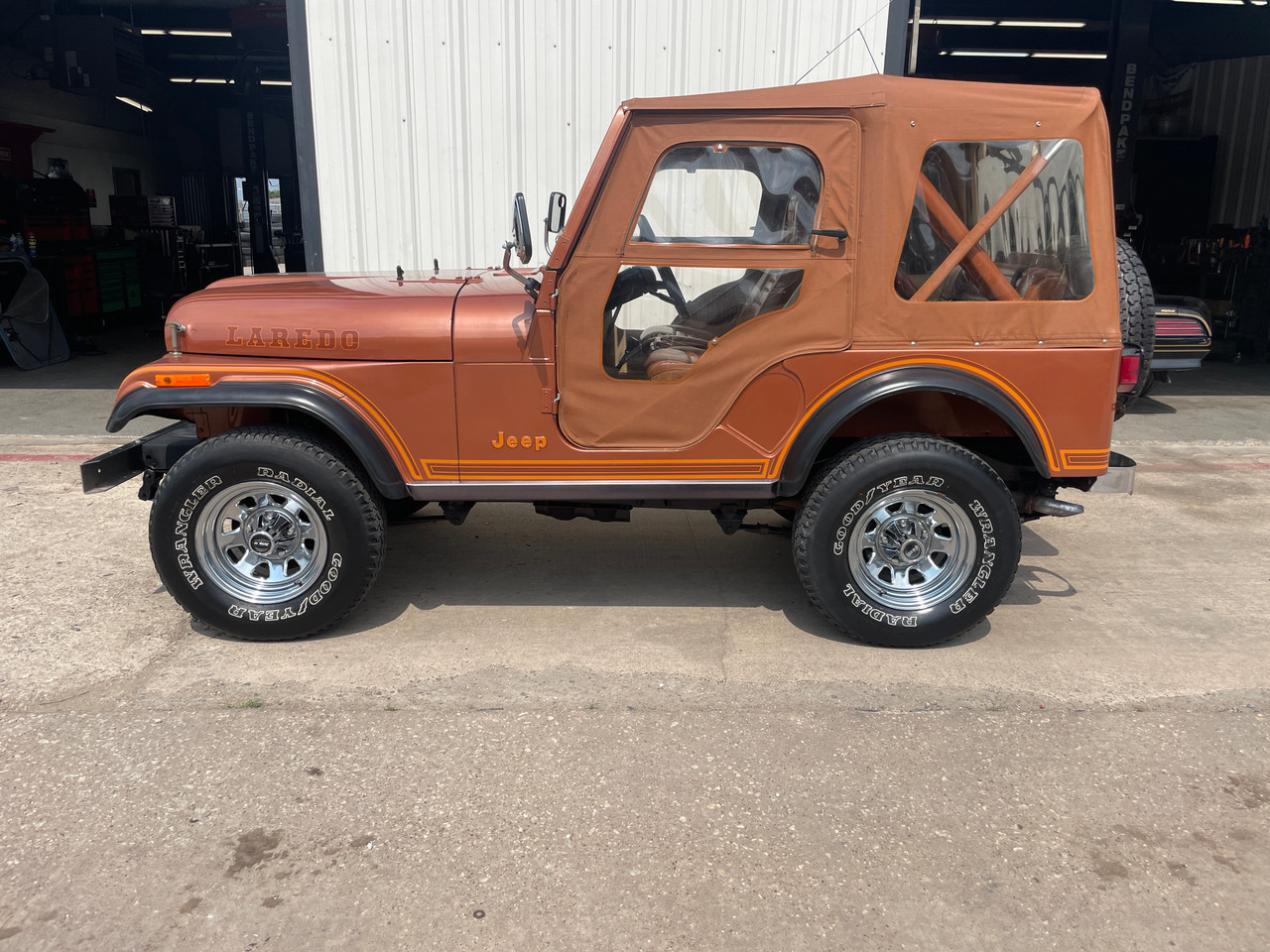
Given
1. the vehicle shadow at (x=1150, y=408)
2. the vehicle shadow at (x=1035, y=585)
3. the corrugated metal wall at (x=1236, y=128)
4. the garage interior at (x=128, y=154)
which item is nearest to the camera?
the vehicle shadow at (x=1035, y=585)

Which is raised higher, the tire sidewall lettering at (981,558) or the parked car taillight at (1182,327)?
the parked car taillight at (1182,327)

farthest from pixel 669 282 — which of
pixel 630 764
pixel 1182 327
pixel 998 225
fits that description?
pixel 1182 327

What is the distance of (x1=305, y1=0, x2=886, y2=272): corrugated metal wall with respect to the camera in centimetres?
675

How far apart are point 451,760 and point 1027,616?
2.70 meters

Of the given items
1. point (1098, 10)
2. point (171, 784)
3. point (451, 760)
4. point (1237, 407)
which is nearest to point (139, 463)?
point (171, 784)

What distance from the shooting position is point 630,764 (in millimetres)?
3172

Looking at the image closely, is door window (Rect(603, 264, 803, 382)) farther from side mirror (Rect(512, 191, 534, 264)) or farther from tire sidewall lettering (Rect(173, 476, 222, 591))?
tire sidewall lettering (Rect(173, 476, 222, 591))

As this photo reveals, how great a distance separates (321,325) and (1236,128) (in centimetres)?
1621

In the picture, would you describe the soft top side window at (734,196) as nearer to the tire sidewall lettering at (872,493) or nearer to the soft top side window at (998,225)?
the soft top side window at (998,225)

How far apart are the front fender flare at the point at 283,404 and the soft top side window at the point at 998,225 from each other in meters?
2.19

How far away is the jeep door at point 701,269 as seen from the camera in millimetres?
3705

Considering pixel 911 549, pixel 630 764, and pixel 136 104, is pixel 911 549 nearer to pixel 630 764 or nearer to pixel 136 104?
pixel 630 764

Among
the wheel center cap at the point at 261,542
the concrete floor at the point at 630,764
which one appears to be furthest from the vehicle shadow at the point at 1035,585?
the wheel center cap at the point at 261,542

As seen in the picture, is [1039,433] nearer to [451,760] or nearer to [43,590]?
[451,760]
